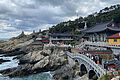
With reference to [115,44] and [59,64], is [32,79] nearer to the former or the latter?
[59,64]

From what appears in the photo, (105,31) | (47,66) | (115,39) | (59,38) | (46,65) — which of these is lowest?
(47,66)

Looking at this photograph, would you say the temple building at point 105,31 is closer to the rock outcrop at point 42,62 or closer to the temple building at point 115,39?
the temple building at point 115,39

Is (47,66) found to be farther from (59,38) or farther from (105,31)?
(59,38)

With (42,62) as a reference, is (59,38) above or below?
above

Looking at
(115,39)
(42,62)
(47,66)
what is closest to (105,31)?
(115,39)

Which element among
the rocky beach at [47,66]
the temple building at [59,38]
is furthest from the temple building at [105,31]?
the temple building at [59,38]

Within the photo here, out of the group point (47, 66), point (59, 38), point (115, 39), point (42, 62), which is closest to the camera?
point (115, 39)

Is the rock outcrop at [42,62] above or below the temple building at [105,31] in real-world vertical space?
below

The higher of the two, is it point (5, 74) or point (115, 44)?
point (115, 44)

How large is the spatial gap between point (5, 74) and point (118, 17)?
68.2 metres

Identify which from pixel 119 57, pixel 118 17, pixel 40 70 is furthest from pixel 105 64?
pixel 118 17

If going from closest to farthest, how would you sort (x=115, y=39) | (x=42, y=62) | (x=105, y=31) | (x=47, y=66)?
(x=115, y=39)
(x=105, y=31)
(x=47, y=66)
(x=42, y=62)

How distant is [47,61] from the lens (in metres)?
33.8

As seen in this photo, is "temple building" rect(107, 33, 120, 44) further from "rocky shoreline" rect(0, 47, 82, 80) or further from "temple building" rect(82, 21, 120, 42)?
"rocky shoreline" rect(0, 47, 82, 80)
